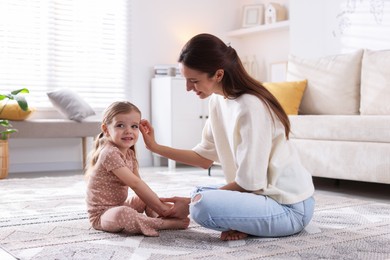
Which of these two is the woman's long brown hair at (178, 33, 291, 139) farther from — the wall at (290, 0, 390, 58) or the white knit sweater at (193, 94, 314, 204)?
the wall at (290, 0, 390, 58)

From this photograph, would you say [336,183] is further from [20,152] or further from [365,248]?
[20,152]

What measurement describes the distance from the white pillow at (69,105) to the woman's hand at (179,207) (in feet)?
8.79

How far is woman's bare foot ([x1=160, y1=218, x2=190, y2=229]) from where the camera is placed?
2.01 meters

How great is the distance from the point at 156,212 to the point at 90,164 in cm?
33

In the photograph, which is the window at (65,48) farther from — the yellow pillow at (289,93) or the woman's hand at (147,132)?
the woman's hand at (147,132)

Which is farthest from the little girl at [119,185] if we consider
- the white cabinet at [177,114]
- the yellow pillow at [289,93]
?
the white cabinet at [177,114]

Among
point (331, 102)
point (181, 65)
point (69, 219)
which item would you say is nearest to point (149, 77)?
point (331, 102)

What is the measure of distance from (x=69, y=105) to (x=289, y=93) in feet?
6.05

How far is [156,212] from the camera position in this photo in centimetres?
202

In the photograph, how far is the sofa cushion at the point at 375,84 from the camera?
3623 mm

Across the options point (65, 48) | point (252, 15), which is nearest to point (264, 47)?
point (252, 15)

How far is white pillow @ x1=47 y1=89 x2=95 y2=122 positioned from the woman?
109 inches

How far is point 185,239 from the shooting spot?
188 centimetres

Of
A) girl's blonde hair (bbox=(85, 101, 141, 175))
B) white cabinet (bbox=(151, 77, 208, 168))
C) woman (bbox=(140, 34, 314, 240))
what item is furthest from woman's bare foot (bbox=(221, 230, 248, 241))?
white cabinet (bbox=(151, 77, 208, 168))
